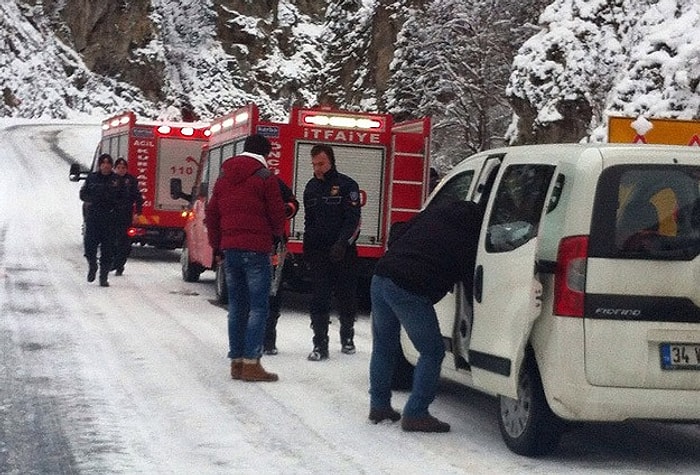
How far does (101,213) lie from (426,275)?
35.7ft

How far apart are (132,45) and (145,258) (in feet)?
194

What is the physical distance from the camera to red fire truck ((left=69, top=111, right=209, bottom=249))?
2311cm

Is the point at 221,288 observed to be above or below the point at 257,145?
below

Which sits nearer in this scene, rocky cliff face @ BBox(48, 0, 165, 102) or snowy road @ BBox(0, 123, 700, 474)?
snowy road @ BBox(0, 123, 700, 474)

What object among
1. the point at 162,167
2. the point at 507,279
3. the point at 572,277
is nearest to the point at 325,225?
the point at 507,279

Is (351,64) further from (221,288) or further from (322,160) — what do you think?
(322,160)

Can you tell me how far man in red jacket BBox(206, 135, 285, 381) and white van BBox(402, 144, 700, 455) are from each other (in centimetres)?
293

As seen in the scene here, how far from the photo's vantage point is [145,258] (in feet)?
78.7

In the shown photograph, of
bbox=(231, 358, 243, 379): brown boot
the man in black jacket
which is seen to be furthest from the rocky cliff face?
the man in black jacket

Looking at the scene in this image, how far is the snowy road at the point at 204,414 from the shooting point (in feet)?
23.9

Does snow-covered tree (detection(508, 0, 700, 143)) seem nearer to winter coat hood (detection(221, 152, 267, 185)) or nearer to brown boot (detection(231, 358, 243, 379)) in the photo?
winter coat hood (detection(221, 152, 267, 185))

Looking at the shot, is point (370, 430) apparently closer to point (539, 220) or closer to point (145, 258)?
point (539, 220)

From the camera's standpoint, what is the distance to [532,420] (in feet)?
24.2

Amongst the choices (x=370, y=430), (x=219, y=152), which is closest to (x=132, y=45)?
(x=219, y=152)
